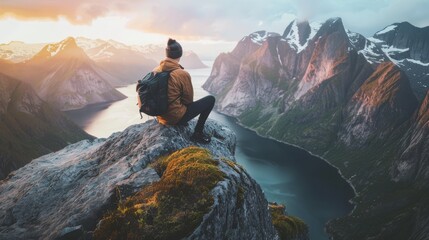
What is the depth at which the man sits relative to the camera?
1803cm

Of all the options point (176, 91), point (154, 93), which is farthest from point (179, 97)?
point (154, 93)

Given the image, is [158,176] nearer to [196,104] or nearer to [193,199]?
[193,199]

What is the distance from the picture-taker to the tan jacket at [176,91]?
18.0 metres

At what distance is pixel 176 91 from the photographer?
18406mm

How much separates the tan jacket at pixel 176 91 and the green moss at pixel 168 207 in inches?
174

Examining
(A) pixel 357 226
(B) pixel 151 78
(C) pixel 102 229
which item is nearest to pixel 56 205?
(C) pixel 102 229

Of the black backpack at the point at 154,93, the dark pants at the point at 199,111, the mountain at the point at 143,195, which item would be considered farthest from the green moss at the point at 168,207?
the dark pants at the point at 199,111

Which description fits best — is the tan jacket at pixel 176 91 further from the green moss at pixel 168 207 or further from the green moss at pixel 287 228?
the green moss at pixel 287 228

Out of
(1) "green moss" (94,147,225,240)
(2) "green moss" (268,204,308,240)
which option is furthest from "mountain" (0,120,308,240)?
(2) "green moss" (268,204,308,240)

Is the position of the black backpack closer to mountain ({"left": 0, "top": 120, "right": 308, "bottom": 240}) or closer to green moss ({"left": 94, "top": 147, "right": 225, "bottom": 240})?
mountain ({"left": 0, "top": 120, "right": 308, "bottom": 240})

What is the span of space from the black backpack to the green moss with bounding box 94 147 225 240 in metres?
4.05

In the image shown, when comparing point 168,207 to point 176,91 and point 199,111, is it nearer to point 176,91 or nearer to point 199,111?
point 176,91

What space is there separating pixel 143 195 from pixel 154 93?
18.5ft

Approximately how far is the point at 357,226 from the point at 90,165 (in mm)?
177798
